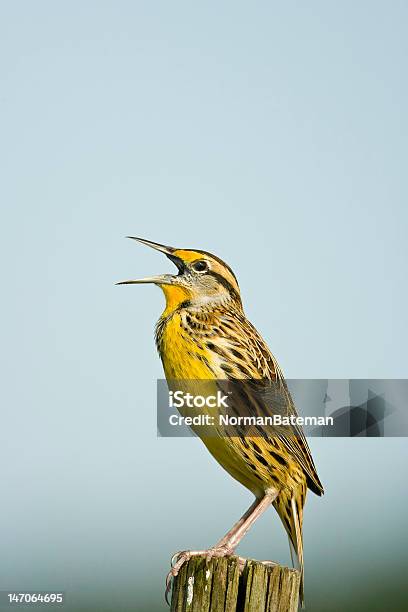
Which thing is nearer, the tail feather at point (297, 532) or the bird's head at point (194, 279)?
the tail feather at point (297, 532)

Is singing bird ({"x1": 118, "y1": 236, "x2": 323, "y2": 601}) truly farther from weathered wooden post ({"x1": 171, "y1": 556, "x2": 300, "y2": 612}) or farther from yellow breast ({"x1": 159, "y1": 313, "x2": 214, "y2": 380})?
weathered wooden post ({"x1": 171, "y1": 556, "x2": 300, "y2": 612})

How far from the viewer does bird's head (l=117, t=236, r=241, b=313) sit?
19.1 ft

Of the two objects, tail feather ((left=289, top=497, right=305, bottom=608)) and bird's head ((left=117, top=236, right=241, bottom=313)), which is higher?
bird's head ((left=117, top=236, right=241, bottom=313))

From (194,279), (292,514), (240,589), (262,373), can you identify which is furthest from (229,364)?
(240,589)

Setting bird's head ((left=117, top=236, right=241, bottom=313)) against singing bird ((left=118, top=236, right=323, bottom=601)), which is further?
bird's head ((left=117, top=236, right=241, bottom=313))

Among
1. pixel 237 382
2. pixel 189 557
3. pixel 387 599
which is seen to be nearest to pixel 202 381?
pixel 237 382

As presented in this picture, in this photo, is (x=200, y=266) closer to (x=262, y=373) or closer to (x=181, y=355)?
(x=181, y=355)

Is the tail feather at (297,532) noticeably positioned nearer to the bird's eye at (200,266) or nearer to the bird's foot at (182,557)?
the bird's foot at (182,557)

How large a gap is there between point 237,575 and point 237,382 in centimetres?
134

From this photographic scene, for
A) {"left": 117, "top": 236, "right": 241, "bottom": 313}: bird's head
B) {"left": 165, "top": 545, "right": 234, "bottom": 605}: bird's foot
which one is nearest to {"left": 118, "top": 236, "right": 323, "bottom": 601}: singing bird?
{"left": 117, "top": 236, "right": 241, "bottom": 313}: bird's head

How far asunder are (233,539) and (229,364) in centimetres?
98

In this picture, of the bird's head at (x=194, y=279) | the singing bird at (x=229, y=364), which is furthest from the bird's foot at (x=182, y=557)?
the bird's head at (x=194, y=279)

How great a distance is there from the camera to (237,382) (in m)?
5.51

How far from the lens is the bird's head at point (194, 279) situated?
5812mm
